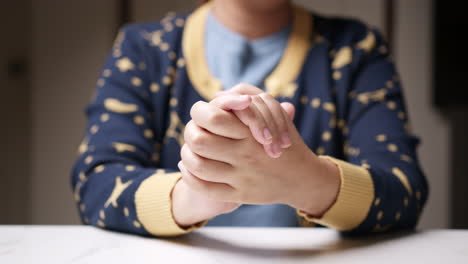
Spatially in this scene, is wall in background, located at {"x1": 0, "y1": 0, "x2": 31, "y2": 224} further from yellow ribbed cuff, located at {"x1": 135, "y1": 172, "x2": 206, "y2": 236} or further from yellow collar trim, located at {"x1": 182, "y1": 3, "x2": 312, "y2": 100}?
yellow ribbed cuff, located at {"x1": 135, "y1": 172, "x2": 206, "y2": 236}

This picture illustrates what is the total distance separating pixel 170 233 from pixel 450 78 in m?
1.84

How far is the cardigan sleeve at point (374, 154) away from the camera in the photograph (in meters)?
0.57

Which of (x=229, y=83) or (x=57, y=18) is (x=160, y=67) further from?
(x=57, y=18)

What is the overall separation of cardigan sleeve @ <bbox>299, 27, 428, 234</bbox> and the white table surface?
3cm

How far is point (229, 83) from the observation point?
2.77ft

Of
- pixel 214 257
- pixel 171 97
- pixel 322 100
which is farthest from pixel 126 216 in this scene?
pixel 322 100

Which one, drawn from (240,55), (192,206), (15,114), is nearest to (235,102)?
(192,206)

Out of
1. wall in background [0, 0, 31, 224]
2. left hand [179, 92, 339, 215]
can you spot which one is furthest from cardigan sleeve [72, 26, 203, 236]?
wall in background [0, 0, 31, 224]

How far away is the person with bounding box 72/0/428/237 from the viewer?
48 centimetres

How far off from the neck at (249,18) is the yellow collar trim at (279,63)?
0.04m

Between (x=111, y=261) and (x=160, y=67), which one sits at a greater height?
(x=160, y=67)

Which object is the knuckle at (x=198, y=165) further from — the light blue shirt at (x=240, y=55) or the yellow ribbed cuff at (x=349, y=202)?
the light blue shirt at (x=240, y=55)

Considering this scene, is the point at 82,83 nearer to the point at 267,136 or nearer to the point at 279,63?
the point at 279,63

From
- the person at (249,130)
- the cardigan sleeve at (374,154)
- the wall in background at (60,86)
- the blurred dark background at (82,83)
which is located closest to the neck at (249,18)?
the person at (249,130)
